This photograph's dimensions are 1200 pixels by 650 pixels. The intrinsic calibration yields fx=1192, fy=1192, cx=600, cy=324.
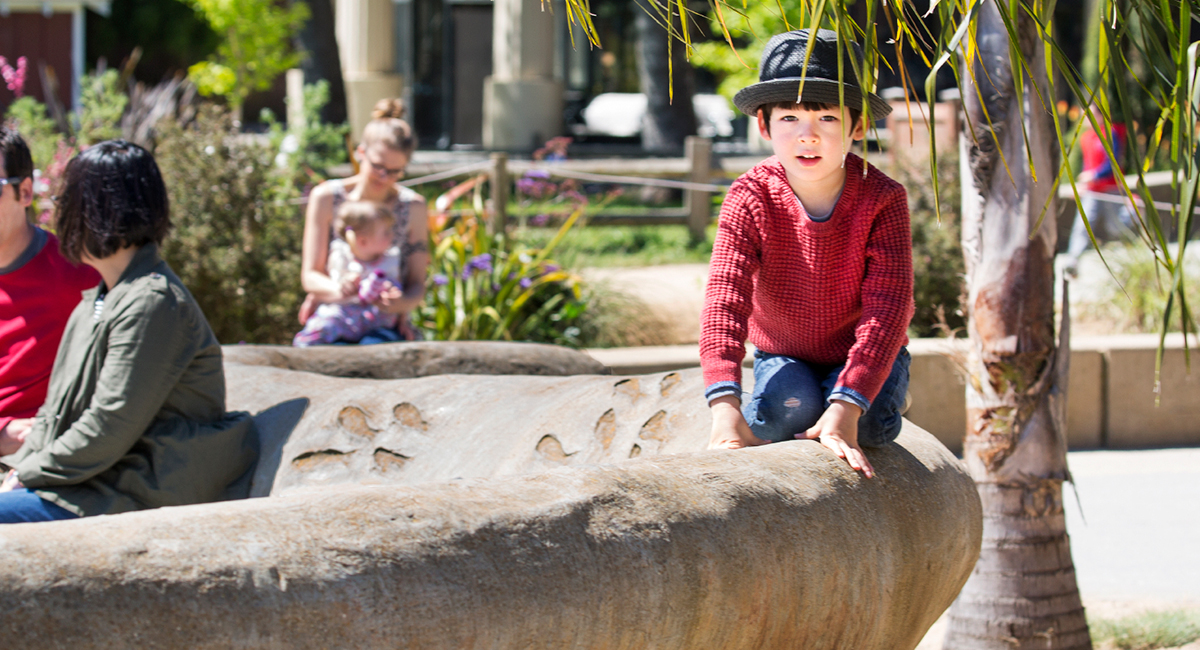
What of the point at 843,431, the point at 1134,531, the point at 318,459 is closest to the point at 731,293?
the point at 843,431

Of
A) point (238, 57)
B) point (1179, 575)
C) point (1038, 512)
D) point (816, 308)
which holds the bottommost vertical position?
point (1179, 575)

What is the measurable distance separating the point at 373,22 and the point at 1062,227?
40.9 ft

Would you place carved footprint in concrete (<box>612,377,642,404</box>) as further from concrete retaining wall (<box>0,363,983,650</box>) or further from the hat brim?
the hat brim

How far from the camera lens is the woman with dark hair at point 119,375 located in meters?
2.90

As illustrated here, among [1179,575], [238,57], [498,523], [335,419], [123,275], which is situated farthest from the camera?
[238,57]

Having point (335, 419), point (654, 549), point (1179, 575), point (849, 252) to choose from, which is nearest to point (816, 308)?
point (849, 252)

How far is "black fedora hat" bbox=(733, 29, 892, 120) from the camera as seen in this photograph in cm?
252

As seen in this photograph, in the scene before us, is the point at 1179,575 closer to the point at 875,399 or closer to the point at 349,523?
the point at 875,399

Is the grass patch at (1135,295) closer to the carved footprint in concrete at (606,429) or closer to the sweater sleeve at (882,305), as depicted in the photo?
the carved footprint in concrete at (606,429)

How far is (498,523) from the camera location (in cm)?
186

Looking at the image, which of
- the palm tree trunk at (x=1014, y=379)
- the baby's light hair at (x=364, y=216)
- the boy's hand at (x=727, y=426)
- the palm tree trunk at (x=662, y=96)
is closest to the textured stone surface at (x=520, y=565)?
the boy's hand at (x=727, y=426)

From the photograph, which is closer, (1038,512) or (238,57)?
(1038,512)

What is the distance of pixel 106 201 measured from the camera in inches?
119

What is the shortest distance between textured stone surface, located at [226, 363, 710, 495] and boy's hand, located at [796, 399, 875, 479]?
498 mm
